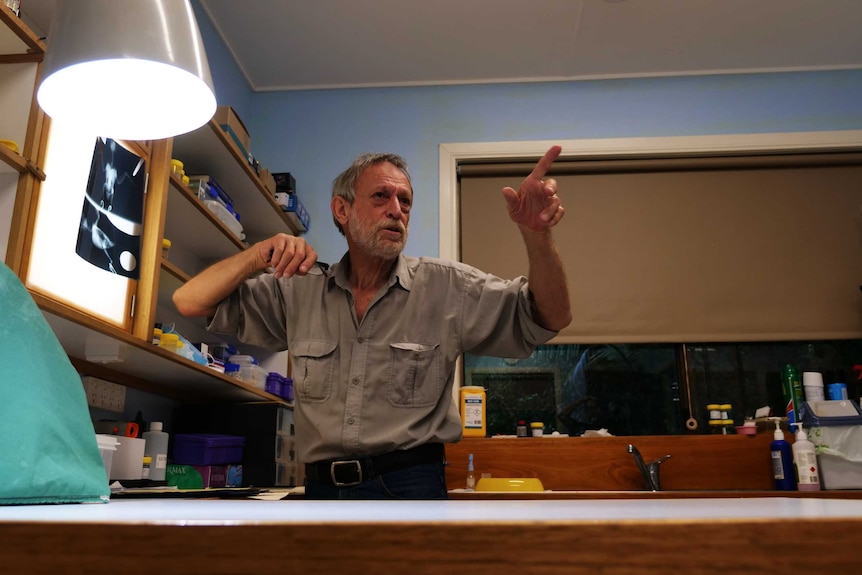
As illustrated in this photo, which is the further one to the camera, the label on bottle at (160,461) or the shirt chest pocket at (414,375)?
the label on bottle at (160,461)

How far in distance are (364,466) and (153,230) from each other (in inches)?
37.3

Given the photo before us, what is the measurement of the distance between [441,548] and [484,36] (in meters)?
3.16

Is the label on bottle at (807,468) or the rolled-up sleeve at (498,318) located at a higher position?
the rolled-up sleeve at (498,318)

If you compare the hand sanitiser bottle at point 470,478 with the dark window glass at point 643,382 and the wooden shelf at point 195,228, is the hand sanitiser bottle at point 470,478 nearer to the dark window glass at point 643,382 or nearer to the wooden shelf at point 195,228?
the dark window glass at point 643,382

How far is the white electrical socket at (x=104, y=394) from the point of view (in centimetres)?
201

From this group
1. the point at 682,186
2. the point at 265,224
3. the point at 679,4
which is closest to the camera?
the point at 679,4

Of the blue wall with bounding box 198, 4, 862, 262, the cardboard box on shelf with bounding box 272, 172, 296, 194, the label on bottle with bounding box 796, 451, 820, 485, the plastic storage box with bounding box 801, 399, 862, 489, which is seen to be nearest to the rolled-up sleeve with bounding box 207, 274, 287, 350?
the cardboard box on shelf with bounding box 272, 172, 296, 194

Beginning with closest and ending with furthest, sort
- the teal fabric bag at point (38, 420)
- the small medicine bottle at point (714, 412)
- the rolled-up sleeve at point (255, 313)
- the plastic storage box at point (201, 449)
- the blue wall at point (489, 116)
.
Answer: the teal fabric bag at point (38, 420) → the rolled-up sleeve at point (255, 313) → the plastic storage box at point (201, 449) → the small medicine bottle at point (714, 412) → the blue wall at point (489, 116)

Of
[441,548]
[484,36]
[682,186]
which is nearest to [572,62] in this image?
[484,36]

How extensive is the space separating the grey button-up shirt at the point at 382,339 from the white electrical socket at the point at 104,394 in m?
0.47

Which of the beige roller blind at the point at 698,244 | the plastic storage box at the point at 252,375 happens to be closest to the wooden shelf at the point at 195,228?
the plastic storage box at the point at 252,375

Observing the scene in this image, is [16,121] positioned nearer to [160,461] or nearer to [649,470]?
[160,461]

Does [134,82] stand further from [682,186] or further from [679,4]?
[682,186]

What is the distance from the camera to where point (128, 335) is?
5.88 feet
